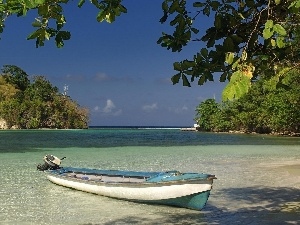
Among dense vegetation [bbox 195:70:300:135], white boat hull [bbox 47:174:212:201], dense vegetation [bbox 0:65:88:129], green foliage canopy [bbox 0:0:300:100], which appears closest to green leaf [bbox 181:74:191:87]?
green foliage canopy [bbox 0:0:300:100]

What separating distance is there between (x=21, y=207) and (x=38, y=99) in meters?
102

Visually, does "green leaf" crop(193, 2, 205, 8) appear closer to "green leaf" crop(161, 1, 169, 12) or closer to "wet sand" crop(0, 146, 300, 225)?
"green leaf" crop(161, 1, 169, 12)

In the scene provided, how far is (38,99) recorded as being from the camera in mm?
108625

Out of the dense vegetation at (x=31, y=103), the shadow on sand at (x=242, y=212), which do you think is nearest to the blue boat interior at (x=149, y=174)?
the shadow on sand at (x=242, y=212)

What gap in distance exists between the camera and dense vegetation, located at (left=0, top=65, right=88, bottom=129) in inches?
4245

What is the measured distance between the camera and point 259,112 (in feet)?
228

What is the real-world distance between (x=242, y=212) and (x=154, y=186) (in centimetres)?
216

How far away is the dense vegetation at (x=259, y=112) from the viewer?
178ft

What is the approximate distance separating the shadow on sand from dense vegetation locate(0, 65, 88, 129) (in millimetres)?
102269

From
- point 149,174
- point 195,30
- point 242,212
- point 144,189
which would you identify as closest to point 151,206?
point 144,189

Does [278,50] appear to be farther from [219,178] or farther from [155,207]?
[219,178]

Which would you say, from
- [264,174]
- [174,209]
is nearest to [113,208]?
[174,209]

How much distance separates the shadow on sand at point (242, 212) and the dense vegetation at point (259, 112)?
18.4 m

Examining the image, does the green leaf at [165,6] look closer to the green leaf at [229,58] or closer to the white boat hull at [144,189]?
the green leaf at [229,58]
